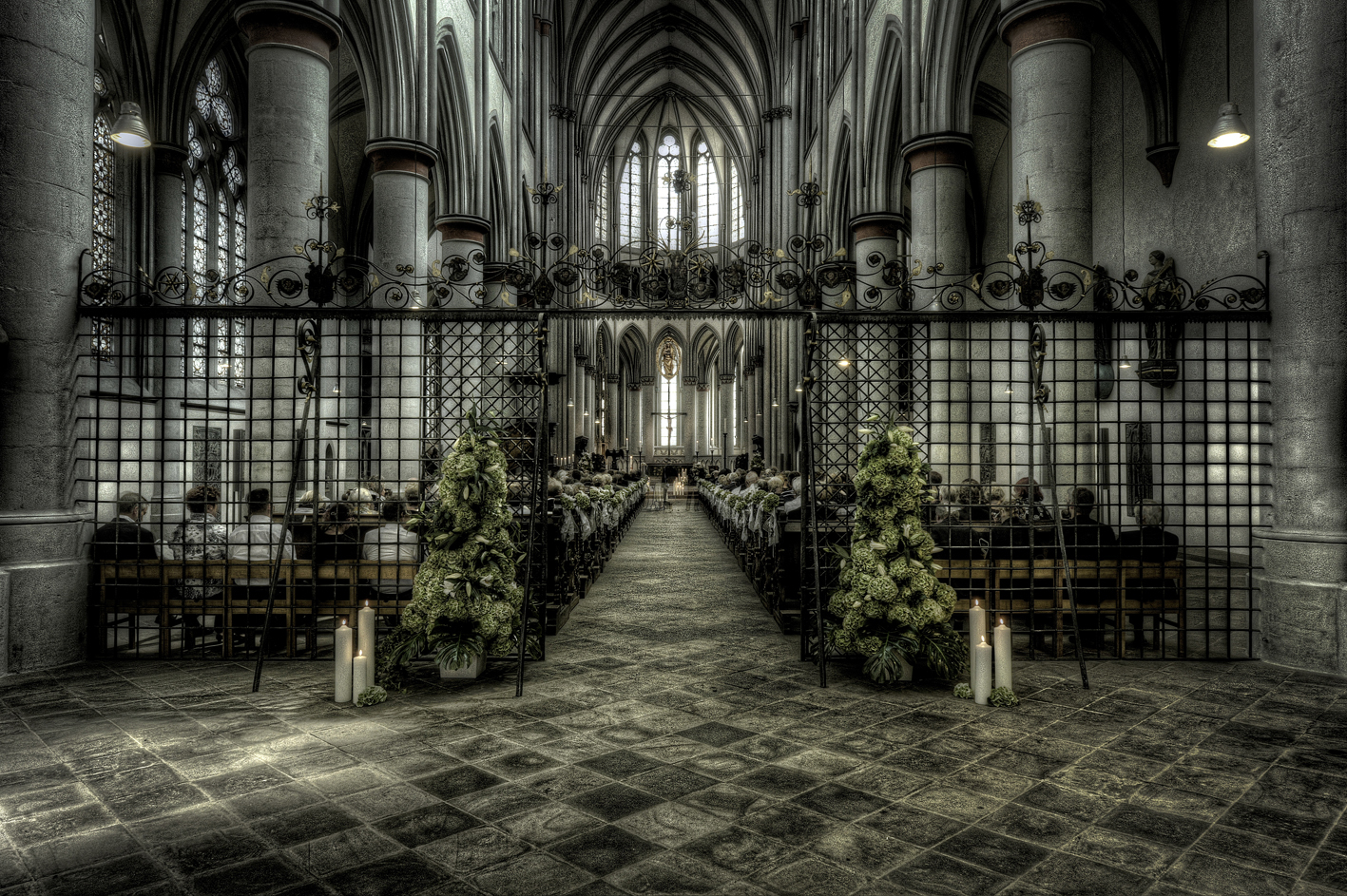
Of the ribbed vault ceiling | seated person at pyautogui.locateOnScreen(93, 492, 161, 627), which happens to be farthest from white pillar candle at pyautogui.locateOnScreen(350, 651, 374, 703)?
the ribbed vault ceiling

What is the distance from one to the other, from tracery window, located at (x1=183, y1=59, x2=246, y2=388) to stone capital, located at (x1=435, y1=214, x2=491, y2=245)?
15.3 feet

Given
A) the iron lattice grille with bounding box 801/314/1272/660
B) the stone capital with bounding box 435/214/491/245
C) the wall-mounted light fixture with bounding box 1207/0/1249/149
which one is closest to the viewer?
the iron lattice grille with bounding box 801/314/1272/660

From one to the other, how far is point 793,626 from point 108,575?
18.3 feet

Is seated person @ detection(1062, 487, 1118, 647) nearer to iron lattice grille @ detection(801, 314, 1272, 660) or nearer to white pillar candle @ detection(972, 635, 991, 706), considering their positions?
iron lattice grille @ detection(801, 314, 1272, 660)

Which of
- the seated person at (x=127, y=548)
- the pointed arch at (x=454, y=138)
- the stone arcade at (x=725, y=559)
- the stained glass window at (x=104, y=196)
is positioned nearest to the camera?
the stone arcade at (x=725, y=559)

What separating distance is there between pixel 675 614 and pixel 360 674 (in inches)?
142

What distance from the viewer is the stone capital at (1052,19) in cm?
758

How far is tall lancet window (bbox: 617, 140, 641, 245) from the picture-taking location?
42.0 metres

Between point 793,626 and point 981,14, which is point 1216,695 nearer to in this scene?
point 793,626

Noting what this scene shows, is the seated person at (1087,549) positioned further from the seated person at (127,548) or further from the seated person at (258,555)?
the seated person at (127,548)

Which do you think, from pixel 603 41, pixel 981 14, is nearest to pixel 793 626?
pixel 981 14

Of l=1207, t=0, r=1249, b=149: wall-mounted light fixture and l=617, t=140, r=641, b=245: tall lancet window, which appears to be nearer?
l=1207, t=0, r=1249, b=149: wall-mounted light fixture

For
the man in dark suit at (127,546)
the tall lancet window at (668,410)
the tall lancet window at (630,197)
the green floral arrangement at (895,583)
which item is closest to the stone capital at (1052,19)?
the green floral arrangement at (895,583)

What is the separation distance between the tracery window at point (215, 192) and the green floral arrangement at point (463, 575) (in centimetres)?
1301
